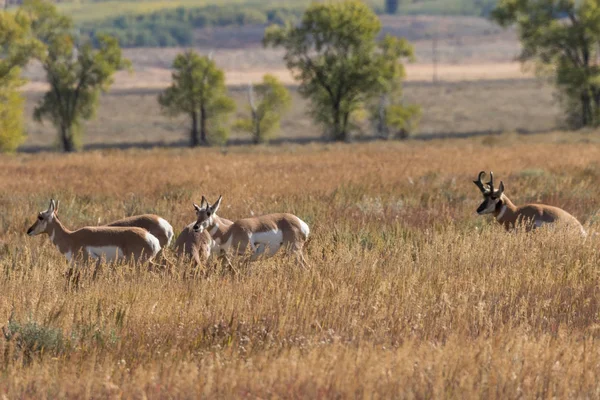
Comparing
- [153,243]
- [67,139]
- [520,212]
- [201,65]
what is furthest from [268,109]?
[153,243]

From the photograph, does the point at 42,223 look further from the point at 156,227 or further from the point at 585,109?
the point at 585,109

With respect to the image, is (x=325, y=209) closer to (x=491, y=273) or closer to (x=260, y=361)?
(x=491, y=273)

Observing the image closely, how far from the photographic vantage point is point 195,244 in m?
12.1

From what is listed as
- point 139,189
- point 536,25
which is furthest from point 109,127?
point 139,189

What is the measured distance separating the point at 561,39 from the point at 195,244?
5879 cm

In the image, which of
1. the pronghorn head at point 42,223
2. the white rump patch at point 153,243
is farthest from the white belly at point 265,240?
the pronghorn head at point 42,223

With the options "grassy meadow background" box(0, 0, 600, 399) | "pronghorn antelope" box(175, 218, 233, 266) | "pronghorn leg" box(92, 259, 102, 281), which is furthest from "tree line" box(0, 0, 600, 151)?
"pronghorn leg" box(92, 259, 102, 281)

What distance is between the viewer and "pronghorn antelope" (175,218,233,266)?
39.0ft

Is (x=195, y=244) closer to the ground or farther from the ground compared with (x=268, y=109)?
farther from the ground

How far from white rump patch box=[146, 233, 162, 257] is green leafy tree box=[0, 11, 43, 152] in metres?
53.5

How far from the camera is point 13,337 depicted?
7.49 m

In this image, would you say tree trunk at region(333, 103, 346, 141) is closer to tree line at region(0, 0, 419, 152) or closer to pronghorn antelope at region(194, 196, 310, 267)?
Answer: tree line at region(0, 0, 419, 152)

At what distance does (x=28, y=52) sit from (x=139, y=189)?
44394 millimetres

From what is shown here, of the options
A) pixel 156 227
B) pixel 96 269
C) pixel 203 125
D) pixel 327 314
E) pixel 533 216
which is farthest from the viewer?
pixel 203 125
